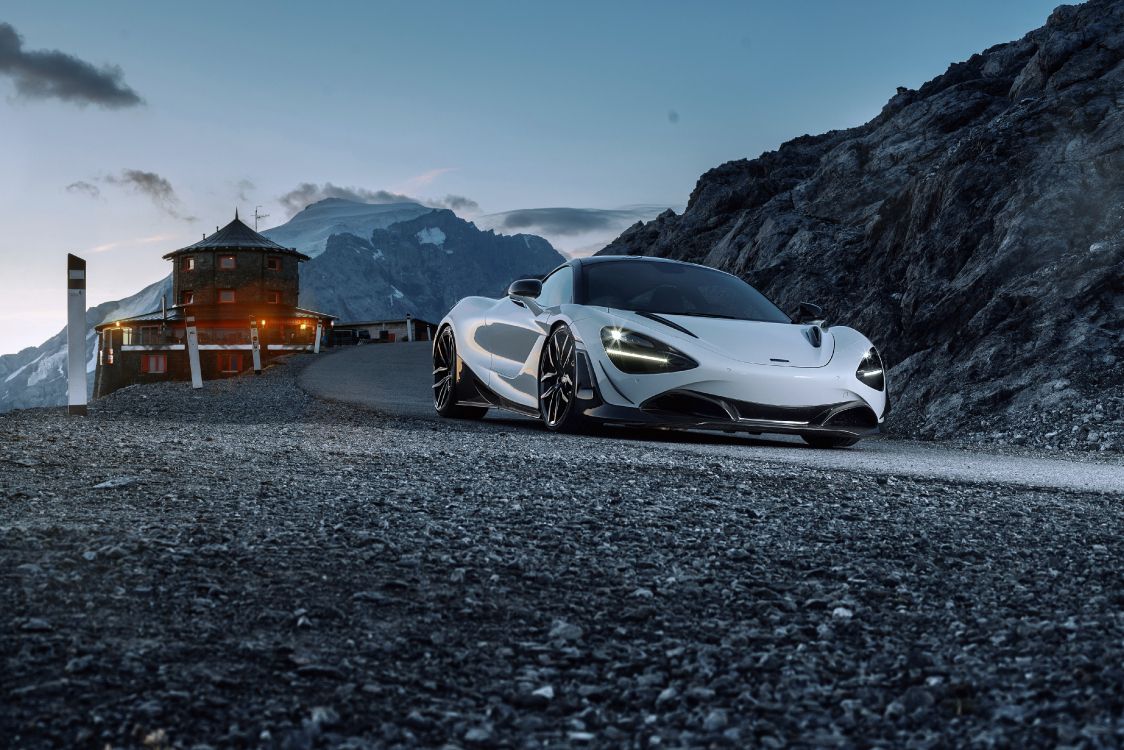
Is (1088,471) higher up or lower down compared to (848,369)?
lower down

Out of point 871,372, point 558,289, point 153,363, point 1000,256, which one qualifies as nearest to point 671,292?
point 558,289

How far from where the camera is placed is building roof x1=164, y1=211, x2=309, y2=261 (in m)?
59.9

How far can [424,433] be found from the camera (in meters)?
6.99

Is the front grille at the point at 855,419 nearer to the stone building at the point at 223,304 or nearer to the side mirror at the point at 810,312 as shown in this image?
the side mirror at the point at 810,312

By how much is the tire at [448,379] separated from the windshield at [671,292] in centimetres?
198

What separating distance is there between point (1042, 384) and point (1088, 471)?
3.74 metres

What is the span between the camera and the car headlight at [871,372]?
7012 millimetres

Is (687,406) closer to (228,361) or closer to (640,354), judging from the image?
(640,354)

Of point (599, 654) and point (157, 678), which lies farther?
point (599, 654)

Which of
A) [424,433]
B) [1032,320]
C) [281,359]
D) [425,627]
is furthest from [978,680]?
[281,359]

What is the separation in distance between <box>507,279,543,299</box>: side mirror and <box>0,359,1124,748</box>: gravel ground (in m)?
3.39

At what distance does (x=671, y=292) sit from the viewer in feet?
25.7

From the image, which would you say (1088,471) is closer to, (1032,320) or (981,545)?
(981,545)

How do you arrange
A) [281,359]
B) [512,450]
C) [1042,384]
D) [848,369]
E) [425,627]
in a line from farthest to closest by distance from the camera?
[281,359] → [1042,384] → [848,369] → [512,450] → [425,627]
